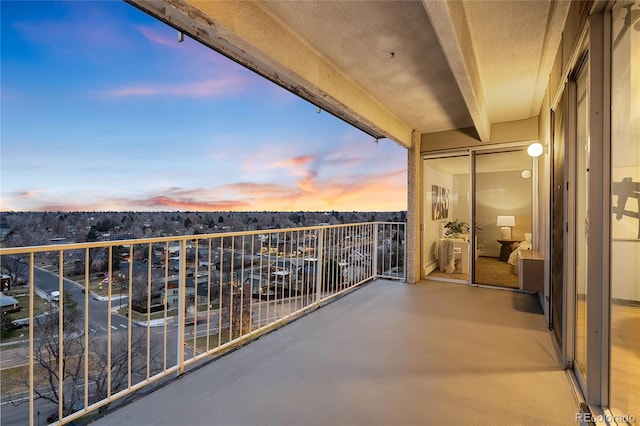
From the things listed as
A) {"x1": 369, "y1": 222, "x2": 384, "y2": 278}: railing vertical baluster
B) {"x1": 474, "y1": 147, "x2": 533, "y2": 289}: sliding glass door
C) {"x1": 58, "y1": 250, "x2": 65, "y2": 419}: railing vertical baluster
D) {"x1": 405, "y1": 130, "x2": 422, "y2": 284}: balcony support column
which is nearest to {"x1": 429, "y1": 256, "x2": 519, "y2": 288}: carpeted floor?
{"x1": 474, "y1": 147, "x2": 533, "y2": 289}: sliding glass door

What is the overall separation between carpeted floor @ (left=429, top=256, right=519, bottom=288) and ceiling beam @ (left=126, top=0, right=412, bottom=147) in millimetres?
3624

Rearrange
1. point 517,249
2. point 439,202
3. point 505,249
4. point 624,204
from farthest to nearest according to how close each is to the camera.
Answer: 1. point 505,249
2. point 439,202
3. point 517,249
4. point 624,204

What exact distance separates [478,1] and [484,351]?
2.74 meters

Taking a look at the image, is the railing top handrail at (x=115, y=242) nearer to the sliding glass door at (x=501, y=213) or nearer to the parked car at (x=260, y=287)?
the parked car at (x=260, y=287)

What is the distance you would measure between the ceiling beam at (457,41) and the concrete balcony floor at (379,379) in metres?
2.37

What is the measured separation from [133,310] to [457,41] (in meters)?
2.82

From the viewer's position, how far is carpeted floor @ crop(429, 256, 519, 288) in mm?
5000

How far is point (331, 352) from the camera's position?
2461 millimetres

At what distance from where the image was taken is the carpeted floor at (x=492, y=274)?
5.00 metres

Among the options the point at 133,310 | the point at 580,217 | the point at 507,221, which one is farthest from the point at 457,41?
the point at 507,221

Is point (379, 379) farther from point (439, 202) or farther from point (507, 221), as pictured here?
point (507, 221)

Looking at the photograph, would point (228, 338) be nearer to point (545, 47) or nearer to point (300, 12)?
point (300, 12)

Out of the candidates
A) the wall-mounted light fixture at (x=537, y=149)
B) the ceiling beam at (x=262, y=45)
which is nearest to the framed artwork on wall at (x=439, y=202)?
the wall-mounted light fixture at (x=537, y=149)

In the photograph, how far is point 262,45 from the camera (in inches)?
79.1
